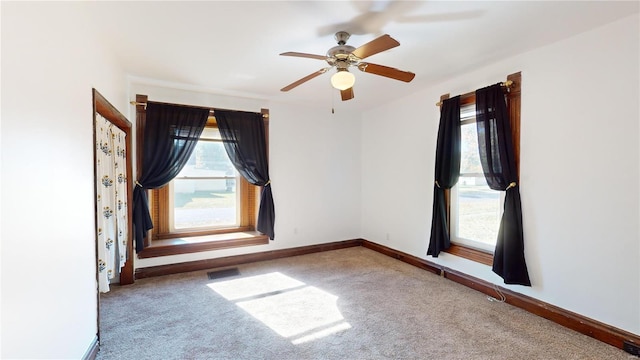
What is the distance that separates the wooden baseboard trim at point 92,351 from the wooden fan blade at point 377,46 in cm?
294

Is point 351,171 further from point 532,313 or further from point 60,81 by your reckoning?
point 60,81

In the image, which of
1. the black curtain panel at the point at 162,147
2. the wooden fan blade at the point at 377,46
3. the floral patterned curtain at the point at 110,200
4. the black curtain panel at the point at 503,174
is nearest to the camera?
the wooden fan blade at the point at 377,46

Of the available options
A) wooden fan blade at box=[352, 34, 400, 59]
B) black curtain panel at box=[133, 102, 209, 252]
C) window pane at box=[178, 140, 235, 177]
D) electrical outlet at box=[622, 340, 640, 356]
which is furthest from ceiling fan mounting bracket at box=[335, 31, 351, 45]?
electrical outlet at box=[622, 340, 640, 356]

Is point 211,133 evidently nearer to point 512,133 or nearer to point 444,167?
point 444,167

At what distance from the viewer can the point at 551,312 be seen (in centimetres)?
261

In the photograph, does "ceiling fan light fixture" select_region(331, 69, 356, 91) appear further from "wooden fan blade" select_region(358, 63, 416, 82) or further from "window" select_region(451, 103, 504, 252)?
"window" select_region(451, 103, 504, 252)

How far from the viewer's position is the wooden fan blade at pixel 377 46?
192 cm

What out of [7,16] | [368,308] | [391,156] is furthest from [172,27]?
[391,156]

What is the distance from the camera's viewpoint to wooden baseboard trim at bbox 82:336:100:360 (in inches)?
77.8

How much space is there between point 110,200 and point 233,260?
6.03ft

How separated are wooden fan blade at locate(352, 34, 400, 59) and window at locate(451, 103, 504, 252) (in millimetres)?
1892

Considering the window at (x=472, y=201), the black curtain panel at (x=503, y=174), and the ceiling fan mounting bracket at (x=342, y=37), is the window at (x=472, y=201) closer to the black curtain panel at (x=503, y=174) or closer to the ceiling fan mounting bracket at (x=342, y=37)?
the black curtain panel at (x=503, y=174)

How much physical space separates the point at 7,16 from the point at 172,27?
126 cm

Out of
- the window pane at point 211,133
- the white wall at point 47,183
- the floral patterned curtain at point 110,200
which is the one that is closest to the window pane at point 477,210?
the window pane at point 211,133
